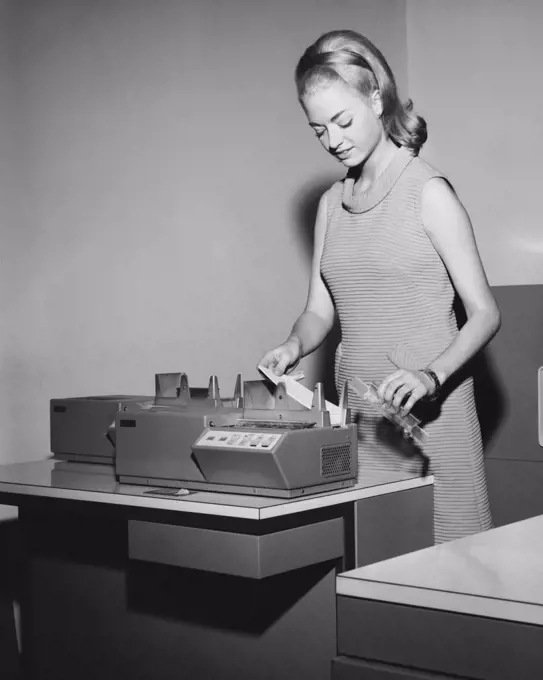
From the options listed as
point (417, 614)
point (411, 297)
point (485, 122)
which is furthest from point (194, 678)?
point (485, 122)

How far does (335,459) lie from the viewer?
2.05 m

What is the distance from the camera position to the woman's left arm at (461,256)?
7.14 ft

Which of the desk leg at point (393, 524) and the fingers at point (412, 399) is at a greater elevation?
the fingers at point (412, 399)

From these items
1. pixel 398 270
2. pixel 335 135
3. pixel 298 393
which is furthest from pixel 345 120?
pixel 298 393

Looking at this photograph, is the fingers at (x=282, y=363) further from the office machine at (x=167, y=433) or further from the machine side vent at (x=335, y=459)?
the machine side vent at (x=335, y=459)

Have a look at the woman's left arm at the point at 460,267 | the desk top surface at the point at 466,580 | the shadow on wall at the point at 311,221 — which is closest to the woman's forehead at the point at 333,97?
the woman's left arm at the point at 460,267

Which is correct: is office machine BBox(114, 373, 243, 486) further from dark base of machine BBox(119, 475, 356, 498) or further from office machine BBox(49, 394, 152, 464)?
office machine BBox(49, 394, 152, 464)

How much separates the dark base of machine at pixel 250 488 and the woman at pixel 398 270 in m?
0.30

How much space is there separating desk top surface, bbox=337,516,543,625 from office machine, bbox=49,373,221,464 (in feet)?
3.65

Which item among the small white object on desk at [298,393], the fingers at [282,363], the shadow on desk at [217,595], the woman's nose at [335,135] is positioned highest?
the woman's nose at [335,135]

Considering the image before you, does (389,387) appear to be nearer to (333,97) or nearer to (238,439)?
(238,439)

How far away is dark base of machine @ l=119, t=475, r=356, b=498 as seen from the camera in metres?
1.96

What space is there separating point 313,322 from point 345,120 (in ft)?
1.91

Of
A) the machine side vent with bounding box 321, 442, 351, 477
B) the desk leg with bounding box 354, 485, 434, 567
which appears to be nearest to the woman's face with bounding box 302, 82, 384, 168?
the machine side vent with bounding box 321, 442, 351, 477
